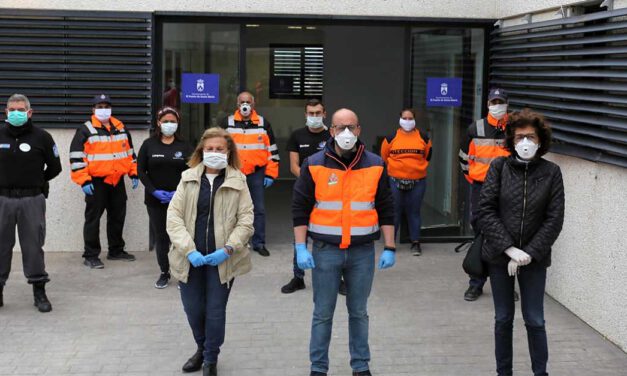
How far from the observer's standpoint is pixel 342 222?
5.45 meters

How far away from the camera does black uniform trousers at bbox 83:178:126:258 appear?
8.96m

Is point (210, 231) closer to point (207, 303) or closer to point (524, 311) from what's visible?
point (207, 303)

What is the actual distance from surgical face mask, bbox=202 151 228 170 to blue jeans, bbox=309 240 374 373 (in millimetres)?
831

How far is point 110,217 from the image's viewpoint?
9227 mm

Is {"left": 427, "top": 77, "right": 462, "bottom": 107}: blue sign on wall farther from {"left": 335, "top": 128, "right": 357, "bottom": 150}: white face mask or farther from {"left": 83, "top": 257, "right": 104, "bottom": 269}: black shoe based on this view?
{"left": 335, "top": 128, "right": 357, "bottom": 150}: white face mask

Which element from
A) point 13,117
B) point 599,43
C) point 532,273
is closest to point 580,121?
point 599,43

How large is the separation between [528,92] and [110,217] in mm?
4697

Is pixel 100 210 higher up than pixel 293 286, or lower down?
higher up

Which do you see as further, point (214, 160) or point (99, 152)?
point (99, 152)

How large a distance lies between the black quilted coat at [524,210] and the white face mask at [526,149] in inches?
1.9

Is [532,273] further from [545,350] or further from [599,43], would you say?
[599,43]

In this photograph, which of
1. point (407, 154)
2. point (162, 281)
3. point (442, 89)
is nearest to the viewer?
point (162, 281)

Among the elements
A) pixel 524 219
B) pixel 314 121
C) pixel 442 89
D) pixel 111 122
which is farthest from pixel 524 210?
pixel 111 122

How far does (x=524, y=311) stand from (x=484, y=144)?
9.08ft
